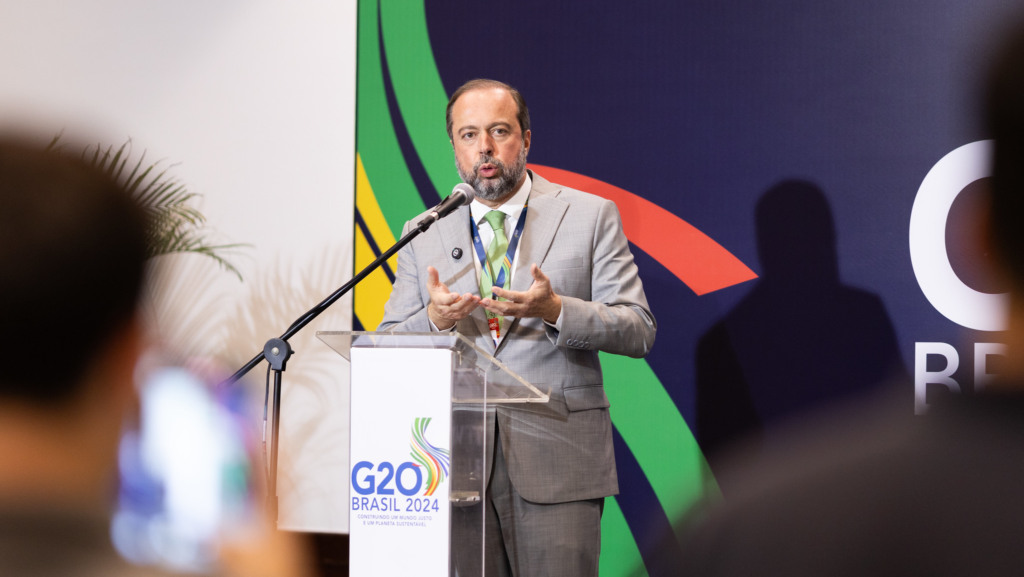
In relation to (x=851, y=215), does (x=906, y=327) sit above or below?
below

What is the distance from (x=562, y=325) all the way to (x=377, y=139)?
2030 millimetres

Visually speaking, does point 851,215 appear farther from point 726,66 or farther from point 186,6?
point 186,6

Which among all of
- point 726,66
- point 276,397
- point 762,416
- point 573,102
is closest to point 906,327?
point 762,416

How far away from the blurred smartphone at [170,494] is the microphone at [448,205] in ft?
4.07

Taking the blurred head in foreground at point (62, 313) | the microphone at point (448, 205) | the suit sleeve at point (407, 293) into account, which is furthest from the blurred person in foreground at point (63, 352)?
the suit sleeve at point (407, 293)

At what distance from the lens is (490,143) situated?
2.64m

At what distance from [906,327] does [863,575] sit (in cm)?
328

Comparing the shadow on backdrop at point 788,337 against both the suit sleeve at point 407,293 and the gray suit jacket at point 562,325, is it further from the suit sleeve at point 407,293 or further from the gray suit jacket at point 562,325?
the suit sleeve at point 407,293

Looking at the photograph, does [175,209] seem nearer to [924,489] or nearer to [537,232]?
[537,232]

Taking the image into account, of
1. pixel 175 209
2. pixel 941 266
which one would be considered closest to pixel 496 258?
Answer: pixel 941 266

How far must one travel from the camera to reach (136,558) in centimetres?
64

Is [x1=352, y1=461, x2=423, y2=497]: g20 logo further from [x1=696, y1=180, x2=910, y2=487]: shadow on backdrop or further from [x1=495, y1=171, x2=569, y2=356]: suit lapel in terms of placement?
[x1=696, y1=180, x2=910, y2=487]: shadow on backdrop

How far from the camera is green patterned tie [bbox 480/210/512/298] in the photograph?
2.46 meters

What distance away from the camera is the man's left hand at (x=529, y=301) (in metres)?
2.09
